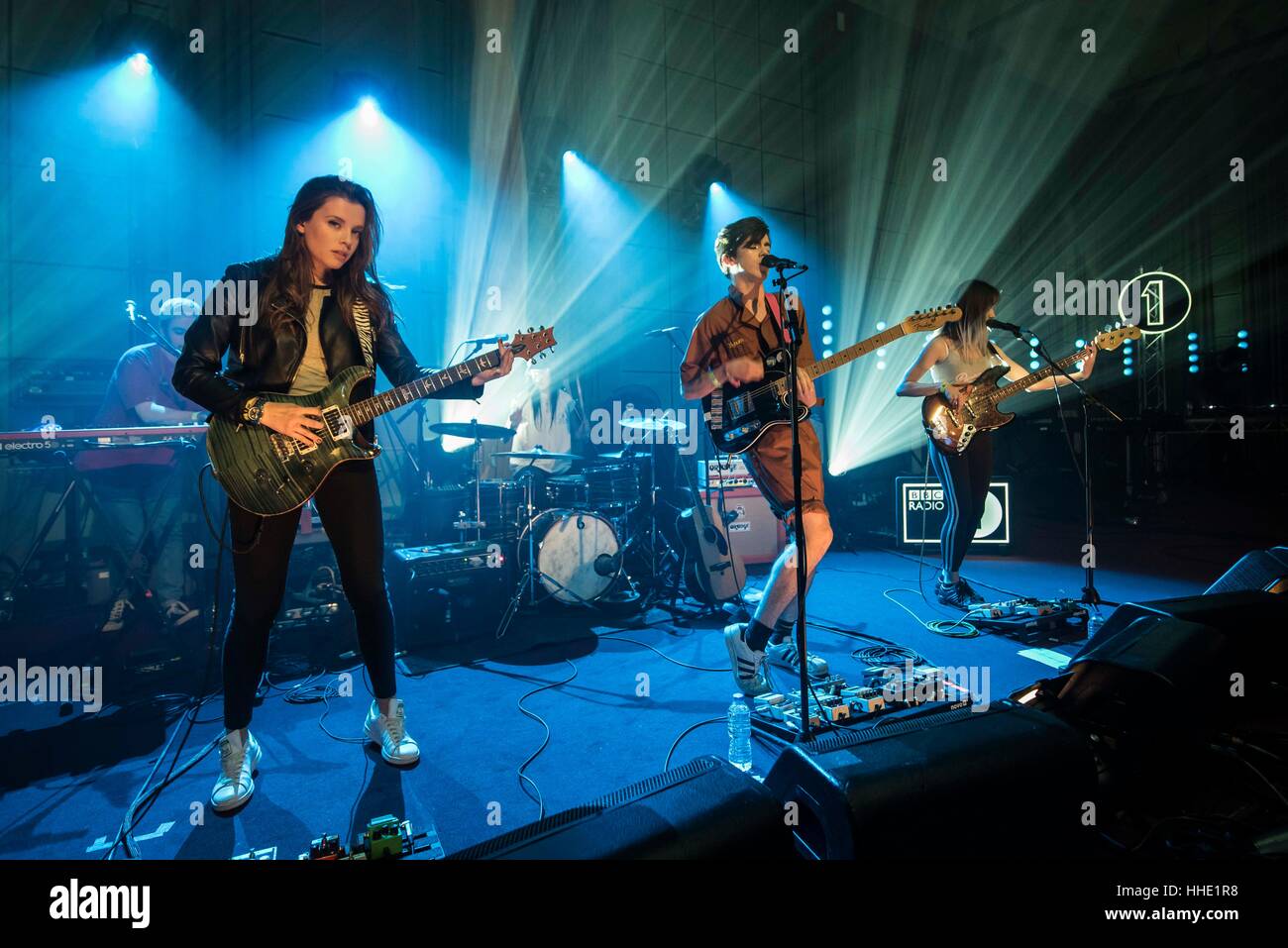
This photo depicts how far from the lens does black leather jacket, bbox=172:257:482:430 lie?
2.13 m

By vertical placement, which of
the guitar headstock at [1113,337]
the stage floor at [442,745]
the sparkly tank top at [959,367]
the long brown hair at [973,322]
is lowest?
the stage floor at [442,745]

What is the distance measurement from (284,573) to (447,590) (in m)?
2.02

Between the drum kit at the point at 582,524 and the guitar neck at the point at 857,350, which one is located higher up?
the guitar neck at the point at 857,350

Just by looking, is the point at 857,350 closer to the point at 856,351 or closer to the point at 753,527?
the point at 856,351

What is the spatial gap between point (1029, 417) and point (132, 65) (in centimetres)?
1169

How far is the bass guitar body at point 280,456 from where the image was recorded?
215 centimetres

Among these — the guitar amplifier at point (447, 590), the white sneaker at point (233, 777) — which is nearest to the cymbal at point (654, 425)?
the guitar amplifier at point (447, 590)

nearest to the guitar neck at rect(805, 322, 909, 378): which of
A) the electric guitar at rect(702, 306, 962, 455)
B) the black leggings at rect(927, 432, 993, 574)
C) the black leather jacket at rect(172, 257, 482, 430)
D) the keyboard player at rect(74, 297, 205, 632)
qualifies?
the electric guitar at rect(702, 306, 962, 455)

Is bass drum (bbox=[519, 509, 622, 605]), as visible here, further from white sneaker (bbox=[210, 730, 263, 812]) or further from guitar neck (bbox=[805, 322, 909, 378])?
white sneaker (bbox=[210, 730, 263, 812])

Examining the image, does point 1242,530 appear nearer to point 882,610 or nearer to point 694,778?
point 882,610

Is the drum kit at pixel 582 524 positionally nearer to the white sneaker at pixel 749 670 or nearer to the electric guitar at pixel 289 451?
the white sneaker at pixel 749 670

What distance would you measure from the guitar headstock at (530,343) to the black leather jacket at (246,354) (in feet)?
1.93
